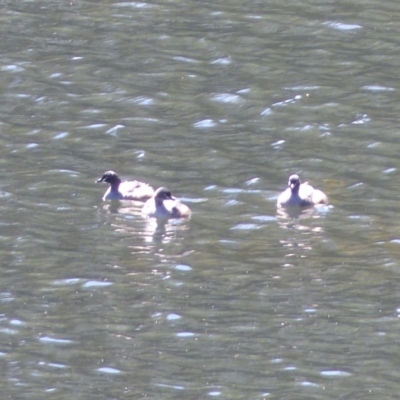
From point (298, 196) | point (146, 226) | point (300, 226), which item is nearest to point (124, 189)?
point (146, 226)

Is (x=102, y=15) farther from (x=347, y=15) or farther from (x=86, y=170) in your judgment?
(x=86, y=170)

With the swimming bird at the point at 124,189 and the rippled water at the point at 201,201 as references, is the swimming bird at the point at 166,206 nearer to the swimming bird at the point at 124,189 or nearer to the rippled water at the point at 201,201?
the rippled water at the point at 201,201

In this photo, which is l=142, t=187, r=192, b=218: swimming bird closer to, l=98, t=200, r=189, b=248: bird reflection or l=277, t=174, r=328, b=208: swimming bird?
l=98, t=200, r=189, b=248: bird reflection

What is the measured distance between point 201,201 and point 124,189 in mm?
1079

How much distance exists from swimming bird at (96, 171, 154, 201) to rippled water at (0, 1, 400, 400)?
6.7 inches

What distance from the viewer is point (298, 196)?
16.9 metres

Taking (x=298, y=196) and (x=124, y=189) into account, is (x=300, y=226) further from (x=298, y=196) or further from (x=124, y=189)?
(x=124, y=189)

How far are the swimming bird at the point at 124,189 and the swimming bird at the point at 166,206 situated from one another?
1.71 feet

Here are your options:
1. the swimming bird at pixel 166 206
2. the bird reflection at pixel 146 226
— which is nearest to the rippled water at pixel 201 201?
the bird reflection at pixel 146 226

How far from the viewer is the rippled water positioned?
12648 mm

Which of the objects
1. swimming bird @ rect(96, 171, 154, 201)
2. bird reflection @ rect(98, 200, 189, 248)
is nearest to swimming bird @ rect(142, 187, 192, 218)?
bird reflection @ rect(98, 200, 189, 248)

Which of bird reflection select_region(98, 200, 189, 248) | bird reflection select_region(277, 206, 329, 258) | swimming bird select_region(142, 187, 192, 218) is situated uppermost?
swimming bird select_region(142, 187, 192, 218)

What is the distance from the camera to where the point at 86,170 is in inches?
738

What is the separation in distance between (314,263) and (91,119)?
645 centimetres
